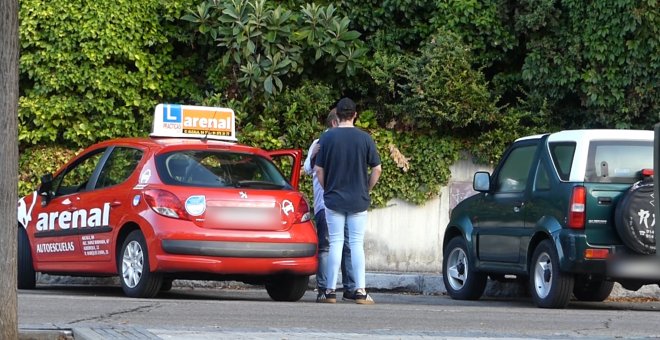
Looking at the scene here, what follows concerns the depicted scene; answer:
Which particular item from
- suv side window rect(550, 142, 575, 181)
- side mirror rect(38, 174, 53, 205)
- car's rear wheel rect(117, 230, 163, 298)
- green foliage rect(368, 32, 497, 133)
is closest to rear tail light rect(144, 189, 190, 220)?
car's rear wheel rect(117, 230, 163, 298)

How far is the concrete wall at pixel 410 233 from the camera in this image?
17031mm

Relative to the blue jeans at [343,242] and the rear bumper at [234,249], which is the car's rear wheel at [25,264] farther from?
the blue jeans at [343,242]

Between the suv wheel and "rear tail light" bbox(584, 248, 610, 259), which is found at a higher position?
"rear tail light" bbox(584, 248, 610, 259)

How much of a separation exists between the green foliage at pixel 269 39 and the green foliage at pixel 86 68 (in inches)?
26.1

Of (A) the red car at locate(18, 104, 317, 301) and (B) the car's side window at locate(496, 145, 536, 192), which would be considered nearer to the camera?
(A) the red car at locate(18, 104, 317, 301)

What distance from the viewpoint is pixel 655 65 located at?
15930 mm

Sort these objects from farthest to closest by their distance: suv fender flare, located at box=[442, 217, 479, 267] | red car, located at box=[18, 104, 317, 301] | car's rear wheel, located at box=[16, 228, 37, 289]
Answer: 1. suv fender flare, located at box=[442, 217, 479, 267]
2. car's rear wheel, located at box=[16, 228, 37, 289]
3. red car, located at box=[18, 104, 317, 301]

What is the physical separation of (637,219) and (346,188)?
2590 millimetres

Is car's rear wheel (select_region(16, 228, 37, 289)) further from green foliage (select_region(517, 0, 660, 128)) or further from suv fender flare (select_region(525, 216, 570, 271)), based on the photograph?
green foliage (select_region(517, 0, 660, 128))

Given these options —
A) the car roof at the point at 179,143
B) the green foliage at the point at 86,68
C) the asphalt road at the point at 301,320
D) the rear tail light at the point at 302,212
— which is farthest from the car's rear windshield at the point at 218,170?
Result: the green foliage at the point at 86,68

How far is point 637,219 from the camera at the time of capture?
36.4 ft

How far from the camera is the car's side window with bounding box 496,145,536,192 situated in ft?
41.0

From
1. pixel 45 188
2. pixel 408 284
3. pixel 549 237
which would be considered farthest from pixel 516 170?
pixel 45 188

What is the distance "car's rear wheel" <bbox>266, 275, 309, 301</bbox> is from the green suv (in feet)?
6.48
